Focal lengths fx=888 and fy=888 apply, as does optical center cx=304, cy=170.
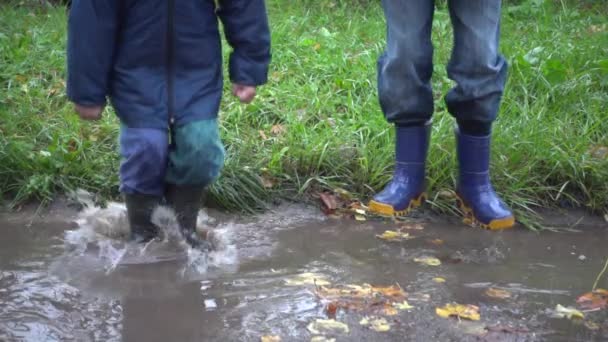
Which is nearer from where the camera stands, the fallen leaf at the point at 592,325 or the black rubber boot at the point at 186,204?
the fallen leaf at the point at 592,325

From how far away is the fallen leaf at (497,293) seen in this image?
2855 millimetres

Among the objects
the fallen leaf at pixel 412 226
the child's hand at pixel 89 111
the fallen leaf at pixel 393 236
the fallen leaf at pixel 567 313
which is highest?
the child's hand at pixel 89 111

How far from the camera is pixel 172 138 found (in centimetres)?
302

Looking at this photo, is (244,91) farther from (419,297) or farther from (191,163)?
(419,297)

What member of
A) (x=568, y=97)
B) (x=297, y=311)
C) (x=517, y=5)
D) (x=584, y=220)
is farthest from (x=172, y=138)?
(x=517, y=5)

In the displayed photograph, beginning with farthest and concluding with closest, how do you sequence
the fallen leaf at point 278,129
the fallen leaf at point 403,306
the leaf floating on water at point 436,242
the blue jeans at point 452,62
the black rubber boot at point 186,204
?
the fallen leaf at point 278,129 < the leaf floating on water at point 436,242 < the blue jeans at point 452,62 < the black rubber boot at point 186,204 < the fallen leaf at point 403,306

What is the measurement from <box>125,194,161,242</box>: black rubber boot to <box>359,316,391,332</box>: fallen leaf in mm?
897

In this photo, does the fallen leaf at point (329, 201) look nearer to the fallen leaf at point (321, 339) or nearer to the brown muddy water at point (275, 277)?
the brown muddy water at point (275, 277)

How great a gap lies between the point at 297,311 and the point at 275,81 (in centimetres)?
236

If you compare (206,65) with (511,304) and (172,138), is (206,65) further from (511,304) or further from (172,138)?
(511,304)

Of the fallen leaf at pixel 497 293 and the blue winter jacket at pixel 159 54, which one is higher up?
the blue winter jacket at pixel 159 54

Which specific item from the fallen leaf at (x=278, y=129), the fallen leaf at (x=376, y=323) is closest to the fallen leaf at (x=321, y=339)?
the fallen leaf at (x=376, y=323)

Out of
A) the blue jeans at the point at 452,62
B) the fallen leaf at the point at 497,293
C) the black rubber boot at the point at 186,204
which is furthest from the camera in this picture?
the blue jeans at the point at 452,62

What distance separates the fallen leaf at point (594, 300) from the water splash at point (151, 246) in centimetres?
117
